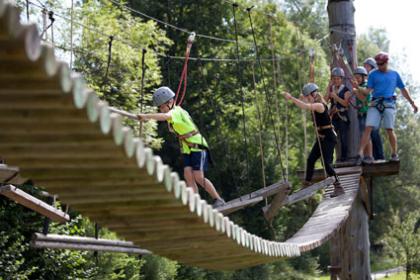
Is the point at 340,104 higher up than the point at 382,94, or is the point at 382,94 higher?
the point at 382,94

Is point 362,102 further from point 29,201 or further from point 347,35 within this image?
point 29,201

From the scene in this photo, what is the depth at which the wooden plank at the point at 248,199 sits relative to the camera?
657cm

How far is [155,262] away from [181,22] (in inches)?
280

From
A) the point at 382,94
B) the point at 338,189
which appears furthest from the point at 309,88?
the point at 382,94

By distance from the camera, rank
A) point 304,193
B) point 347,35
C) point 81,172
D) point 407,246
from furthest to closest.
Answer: point 407,246
point 347,35
point 304,193
point 81,172

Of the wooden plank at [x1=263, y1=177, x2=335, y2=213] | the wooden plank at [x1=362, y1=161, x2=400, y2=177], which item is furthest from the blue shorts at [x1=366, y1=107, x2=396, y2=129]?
the wooden plank at [x1=263, y1=177, x2=335, y2=213]

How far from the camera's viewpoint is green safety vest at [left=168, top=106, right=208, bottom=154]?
21.1 feet

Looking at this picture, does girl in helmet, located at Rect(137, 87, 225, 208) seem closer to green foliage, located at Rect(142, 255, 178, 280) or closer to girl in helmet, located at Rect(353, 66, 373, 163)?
girl in helmet, located at Rect(353, 66, 373, 163)

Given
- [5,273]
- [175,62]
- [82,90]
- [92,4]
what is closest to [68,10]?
[92,4]

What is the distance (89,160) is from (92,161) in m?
0.01

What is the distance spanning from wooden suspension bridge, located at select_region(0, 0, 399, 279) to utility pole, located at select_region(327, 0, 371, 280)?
191 inches

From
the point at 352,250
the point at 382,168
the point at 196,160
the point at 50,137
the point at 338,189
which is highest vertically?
the point at 50,137

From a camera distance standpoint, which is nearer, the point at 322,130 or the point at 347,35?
the point at 322,130

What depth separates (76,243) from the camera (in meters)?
4.95
